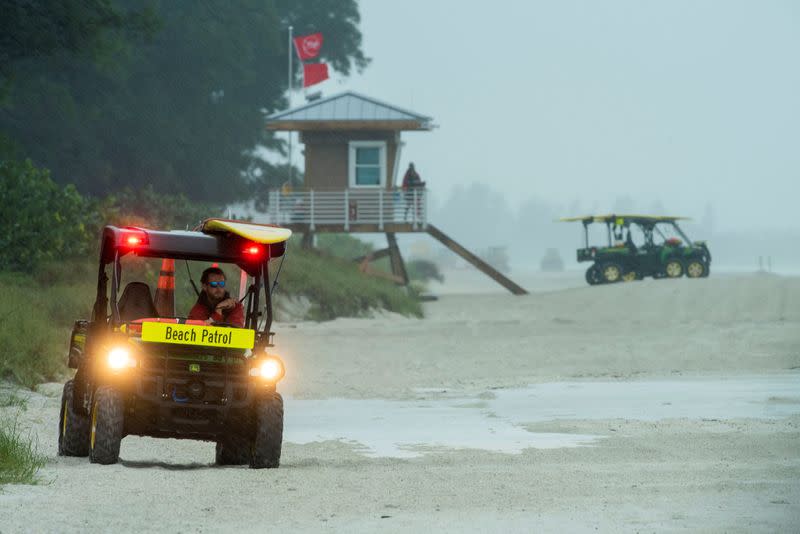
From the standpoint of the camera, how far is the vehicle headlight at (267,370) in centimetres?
1026

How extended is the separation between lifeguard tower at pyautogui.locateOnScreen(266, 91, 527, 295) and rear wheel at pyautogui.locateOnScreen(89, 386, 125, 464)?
99.4ft

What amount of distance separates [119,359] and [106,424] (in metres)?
0.48

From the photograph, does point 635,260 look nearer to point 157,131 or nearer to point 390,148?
point 390,148

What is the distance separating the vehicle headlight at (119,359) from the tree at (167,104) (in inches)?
1288

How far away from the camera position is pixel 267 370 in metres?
10.3

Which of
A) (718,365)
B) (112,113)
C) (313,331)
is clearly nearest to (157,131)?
(112,113)

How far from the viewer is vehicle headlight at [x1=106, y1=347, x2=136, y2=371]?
10047 millimetres

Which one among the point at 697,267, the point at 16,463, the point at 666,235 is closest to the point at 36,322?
the point at 16,463

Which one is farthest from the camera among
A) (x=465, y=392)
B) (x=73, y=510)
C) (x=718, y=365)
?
(x=718, y=365)

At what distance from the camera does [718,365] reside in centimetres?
2123

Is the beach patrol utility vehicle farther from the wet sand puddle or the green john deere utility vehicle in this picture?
the green john deere utility vehicle

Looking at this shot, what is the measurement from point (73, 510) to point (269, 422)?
227cm

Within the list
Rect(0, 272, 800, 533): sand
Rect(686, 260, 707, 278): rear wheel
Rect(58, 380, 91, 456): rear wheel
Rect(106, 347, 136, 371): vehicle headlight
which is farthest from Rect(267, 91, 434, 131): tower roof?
Rect(106, 347, 136, 371): vehicle headlight

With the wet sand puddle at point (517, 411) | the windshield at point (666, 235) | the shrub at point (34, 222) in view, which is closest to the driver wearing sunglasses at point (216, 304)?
the wet sand puddle at point (517, 411)
